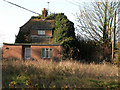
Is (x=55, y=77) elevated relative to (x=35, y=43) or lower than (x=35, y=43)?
lower

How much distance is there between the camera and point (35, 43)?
24094mm

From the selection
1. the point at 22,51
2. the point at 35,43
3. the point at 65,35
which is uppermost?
the point at 65,35

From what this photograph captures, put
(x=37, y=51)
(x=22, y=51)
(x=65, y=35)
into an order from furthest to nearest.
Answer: (x=22, y=51), (x=37, y=51), (x=65, y=35)

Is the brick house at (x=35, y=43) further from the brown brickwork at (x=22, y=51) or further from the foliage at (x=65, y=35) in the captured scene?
the foliage at (x=65, y=35)

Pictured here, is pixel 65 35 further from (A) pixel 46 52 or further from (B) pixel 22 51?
(B) pixel 22 51

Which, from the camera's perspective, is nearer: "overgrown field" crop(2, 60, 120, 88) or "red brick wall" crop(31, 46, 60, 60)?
"overgrown field" crop(2, 60, 120, 88)

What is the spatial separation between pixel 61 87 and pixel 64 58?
584 inches

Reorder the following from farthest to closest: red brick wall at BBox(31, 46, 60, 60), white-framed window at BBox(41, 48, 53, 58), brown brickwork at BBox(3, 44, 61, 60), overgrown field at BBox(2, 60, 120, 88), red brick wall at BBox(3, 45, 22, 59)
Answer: red brick wall at BBox(3, 45, 22, 59), white-framed window at BBox(41, 48, 53, 58), brown brickwork at BBox(3, 44, 61, 60), red brick wall at BBox(31, 46, 60, 60), overgrown field at BBox(2, 60, 120, 88)

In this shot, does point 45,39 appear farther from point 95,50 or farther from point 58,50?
point 95,50

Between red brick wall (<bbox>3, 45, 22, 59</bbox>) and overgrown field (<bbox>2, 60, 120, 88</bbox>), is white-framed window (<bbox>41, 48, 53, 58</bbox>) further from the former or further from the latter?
overgrown field (<bbox>2, 60, 120, 88</bbox>)

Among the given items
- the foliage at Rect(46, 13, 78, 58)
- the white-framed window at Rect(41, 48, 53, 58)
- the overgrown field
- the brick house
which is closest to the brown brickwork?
the brick house

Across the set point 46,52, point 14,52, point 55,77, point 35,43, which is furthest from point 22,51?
point 55,77

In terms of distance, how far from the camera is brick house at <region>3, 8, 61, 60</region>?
23.3m

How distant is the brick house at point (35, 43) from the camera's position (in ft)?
76.5
